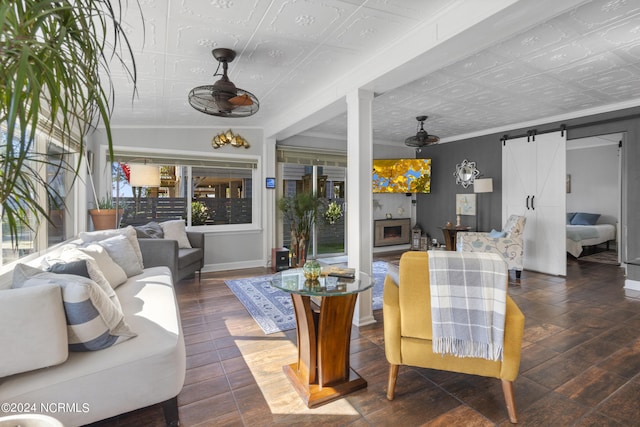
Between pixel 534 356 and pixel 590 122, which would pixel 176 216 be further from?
pixel 590 122

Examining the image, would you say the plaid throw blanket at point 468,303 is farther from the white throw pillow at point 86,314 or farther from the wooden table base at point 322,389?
the white throw pillow at point 86,314

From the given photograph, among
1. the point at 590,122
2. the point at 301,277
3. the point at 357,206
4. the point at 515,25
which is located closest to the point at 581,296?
the point at 590,122

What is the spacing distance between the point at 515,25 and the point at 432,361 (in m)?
2.10

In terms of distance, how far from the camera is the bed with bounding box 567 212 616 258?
20.3ft

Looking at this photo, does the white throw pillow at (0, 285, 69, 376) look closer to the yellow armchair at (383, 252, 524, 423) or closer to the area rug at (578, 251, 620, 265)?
the yellow armchair at (383, 252, 524, 423)

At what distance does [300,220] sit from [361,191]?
2515 mm

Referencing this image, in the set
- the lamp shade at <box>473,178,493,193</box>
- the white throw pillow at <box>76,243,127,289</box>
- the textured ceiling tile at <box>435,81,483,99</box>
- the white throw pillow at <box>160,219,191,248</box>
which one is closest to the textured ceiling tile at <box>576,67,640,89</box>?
the textured ceiling tile at <box>435,81,483,99</box>

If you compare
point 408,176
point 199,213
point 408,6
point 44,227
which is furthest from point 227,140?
point 408,176

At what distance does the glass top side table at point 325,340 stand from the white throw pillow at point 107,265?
5.13 ft

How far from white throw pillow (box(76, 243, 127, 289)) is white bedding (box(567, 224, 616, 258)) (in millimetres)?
7368

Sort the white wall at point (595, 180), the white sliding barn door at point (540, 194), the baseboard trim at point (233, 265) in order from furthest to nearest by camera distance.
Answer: the white wall at point (595, 180), the baseboard trim at point (233, 265), the white sliding barn door at point (540, 194)

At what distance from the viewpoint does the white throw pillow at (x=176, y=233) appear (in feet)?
14.6

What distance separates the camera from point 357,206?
301 centimetres

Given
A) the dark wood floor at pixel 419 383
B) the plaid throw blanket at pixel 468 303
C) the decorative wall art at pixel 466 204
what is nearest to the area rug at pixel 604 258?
the decorative wall art at pixel 466 204
